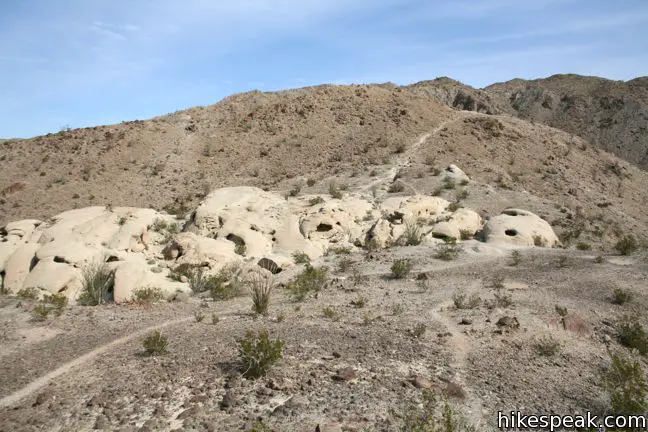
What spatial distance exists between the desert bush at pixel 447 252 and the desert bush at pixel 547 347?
5.80 m

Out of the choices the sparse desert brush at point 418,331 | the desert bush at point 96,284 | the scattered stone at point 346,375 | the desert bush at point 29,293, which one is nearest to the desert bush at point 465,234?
the sparse desert brush at point 418,331

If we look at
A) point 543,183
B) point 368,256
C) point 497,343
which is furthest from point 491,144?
point 497,343

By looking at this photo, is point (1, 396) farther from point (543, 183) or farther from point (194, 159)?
point (543, 183)

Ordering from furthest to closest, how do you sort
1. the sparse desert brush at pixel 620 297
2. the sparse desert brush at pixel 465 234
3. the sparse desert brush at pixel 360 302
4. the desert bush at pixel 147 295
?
the sparse desert brush at pixel 465 234 → the desert bush at pixel 147 295 → the sparse desert brush at pixel 360 302 → the sparse desert brush at pixel 620 297

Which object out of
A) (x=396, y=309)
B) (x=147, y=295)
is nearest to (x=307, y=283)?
(x=396, y=309)

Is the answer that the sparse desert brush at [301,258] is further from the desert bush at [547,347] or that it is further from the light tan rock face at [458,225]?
the desert bush at [547,347]

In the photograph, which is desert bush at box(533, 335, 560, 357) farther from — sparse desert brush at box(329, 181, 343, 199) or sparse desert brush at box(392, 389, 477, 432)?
sparse desert brush at box(329, 181, 343, 199)

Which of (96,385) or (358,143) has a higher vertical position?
(358,143)

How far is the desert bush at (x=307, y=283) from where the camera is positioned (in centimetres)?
1041

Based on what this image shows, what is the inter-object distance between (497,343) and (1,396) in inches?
265

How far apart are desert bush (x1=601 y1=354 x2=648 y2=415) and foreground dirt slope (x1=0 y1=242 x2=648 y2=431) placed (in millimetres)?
210

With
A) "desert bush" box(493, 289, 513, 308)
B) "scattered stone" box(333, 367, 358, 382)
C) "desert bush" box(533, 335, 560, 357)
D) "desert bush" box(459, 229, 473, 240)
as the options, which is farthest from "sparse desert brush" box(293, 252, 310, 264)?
"scattered stone" box(333, 367, 358, 382)

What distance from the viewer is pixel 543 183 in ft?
80.8

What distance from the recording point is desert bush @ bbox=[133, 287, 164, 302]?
34.6 ft
